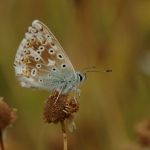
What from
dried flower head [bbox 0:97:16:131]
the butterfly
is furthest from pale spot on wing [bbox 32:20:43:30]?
dried flower head [bbox 0:97:16:131]

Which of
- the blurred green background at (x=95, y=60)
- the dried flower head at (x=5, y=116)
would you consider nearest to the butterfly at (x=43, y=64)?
the dried flower head at (x=5, y=116)

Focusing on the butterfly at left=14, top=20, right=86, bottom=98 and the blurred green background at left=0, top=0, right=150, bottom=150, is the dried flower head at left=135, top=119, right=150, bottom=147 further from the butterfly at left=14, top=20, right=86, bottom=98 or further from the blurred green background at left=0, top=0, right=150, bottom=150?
the butterfly at left=14, top=20, right=86, bottom=98

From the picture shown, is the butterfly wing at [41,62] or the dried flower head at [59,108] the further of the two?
the butterfly wing at [41,62]

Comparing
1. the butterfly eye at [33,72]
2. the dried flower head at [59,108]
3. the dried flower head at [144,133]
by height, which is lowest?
the dried flower head at [144,133]

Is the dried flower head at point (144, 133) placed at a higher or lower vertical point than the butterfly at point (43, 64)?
lower

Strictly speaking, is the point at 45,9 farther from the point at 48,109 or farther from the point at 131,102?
the point at 48,109

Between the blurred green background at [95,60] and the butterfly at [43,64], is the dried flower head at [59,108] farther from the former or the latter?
the blurred green background at [95,60]
